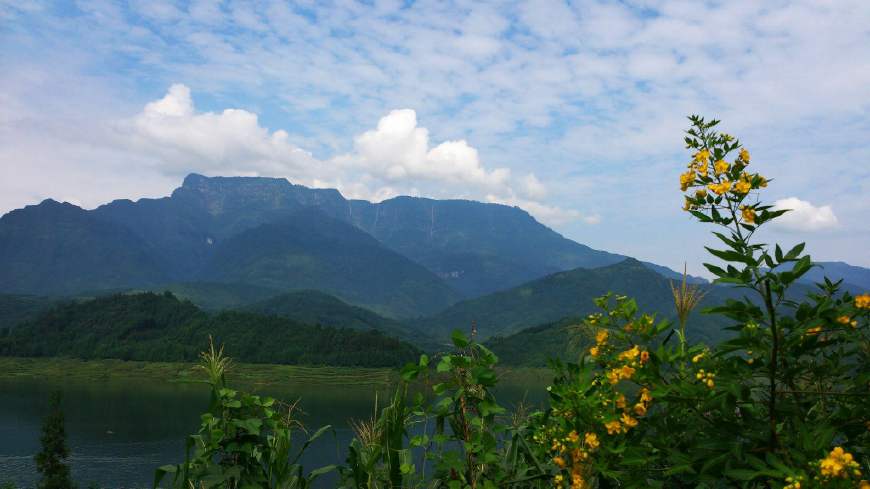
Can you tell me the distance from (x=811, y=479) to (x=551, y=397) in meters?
1.60

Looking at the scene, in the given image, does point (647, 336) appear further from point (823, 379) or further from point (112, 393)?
point (112, 393)

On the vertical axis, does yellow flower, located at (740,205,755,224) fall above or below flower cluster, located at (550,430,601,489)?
above

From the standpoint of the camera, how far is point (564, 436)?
11.3 feet

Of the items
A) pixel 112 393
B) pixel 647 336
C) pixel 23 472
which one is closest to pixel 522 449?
pixel 647 336

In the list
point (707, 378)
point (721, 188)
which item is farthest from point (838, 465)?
A: point (721, 188)

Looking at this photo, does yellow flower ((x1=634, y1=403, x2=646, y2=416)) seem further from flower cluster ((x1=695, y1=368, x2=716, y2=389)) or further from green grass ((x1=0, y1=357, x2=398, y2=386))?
green grass ((x1=0, y1=357, x2=398, y2=386))

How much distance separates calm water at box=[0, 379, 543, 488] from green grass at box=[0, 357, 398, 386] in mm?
8107

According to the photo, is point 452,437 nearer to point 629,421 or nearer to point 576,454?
point 576,454

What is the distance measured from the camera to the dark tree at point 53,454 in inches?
2195

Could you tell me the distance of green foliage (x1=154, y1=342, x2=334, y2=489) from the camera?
4250 mm

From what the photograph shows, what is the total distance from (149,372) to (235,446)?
20697 cm

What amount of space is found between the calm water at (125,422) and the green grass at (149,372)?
26.6 feet

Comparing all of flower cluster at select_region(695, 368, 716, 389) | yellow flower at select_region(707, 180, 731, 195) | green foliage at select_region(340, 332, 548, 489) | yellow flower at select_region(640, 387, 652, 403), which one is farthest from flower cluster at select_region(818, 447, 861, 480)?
green foliage at select_region(340, 332, 548, 489)

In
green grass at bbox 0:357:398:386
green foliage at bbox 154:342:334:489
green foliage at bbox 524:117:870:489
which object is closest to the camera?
green foliage at bbox 524:117:870:489
